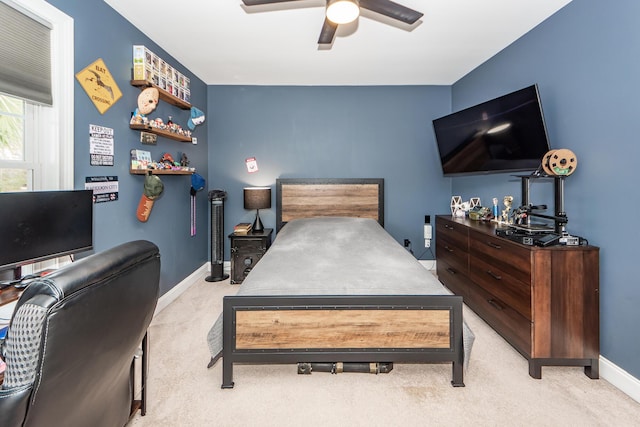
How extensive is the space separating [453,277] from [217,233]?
9.33 ft

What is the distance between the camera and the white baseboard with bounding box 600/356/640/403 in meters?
1.87

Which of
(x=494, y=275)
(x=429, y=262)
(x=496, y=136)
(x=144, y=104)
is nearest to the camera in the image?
(x=494, y=275)

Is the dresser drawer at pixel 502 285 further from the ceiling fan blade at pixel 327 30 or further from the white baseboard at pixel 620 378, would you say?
the ceiling fan blade at pixel 327 30

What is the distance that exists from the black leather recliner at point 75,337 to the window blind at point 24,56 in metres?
1.59

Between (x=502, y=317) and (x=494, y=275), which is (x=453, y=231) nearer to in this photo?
(x=494, y=275)

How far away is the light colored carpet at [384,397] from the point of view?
5.62 feet

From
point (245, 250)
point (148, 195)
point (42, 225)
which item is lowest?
point (245, 250)

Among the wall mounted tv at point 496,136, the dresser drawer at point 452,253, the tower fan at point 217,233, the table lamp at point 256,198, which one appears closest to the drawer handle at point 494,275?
the dresser drawer at point 452,253

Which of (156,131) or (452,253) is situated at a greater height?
(156,131)

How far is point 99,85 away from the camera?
7.63 ft

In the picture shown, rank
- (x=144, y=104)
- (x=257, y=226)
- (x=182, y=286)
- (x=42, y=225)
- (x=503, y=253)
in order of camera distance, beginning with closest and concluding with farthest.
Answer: (x=42, y=225) < (x=503, y=253) < (x=144, y=104) < (x=182, y=286) < (x=257, y=226)

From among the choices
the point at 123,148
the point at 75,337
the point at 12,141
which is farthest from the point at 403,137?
the point at 75,337

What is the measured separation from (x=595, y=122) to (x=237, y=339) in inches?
109

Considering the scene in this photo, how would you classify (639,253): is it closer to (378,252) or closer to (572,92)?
(572,92)
